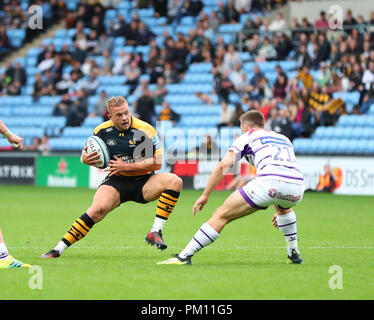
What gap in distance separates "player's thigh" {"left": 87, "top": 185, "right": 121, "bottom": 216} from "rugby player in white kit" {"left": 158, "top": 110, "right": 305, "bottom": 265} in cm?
119

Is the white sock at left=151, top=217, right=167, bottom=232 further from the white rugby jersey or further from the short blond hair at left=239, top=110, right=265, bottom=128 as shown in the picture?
the short blond hair at left=239, top=110, right=265, bottom=128

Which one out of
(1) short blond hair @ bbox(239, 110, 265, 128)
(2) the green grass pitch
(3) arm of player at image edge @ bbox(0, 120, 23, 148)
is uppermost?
(1) short blond hair @ bbox(239, 110, 265, 128)

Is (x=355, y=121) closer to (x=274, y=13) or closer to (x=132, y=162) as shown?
(x=274, y=13)

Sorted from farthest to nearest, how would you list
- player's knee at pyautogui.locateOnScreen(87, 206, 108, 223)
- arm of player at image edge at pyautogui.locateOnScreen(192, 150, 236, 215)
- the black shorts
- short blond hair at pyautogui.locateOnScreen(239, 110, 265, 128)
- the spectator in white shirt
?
the spectator in white shirt < the black shorts < player's knee at pyautogui.locateOnScreen(87, 206, 108, 223) < short blond hair at pyautogui.locateOnScreen(239, 110, 265, 128) < arm of player at image edge at pyautogui.locateOnScreen(192, 150, 236, 215)

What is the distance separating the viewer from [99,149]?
32.6ft

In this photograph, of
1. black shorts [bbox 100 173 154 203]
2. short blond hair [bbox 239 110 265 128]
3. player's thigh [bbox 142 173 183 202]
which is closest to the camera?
short blond hair [bbox 239 110 265 128]

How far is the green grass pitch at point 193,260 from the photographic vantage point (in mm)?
7020

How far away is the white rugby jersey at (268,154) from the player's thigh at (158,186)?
1.64 m

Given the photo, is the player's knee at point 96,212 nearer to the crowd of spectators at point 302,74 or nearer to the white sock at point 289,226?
the white sock at point 289,226

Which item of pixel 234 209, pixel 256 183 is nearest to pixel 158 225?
pixel 234 209

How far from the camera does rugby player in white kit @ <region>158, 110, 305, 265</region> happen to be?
842cm

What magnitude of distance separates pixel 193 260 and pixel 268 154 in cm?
164

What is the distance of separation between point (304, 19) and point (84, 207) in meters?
11.2

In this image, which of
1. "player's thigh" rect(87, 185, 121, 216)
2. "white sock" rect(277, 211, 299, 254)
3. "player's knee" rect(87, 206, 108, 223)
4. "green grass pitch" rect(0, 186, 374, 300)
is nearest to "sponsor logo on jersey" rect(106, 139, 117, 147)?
"player's thigh" rect(87, 185, 121, 216)
